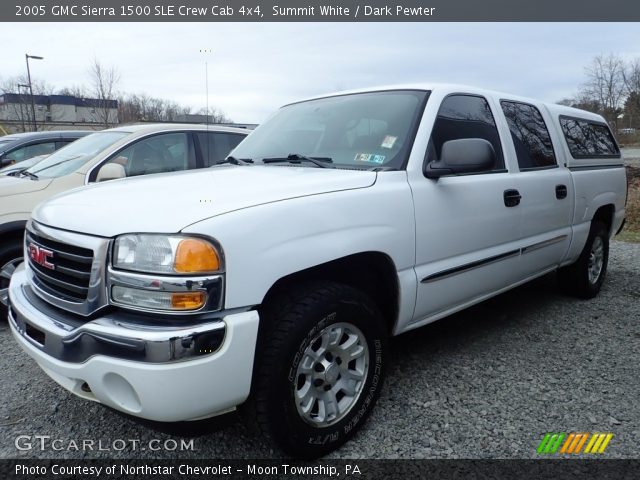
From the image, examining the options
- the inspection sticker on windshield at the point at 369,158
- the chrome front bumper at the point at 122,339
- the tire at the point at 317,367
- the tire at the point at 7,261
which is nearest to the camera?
the chrome front bumper at the point at 122,339

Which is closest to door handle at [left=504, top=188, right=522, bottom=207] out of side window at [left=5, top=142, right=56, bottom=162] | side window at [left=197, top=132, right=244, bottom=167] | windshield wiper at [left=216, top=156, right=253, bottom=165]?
windshield wiper at [left=216, top=156, right=253, bottom=165]

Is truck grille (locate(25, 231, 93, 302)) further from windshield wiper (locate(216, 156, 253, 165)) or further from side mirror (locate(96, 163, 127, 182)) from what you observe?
side mirror (locate(96, 163, 127, 182))

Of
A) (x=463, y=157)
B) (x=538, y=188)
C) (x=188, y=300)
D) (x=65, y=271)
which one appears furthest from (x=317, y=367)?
(x=538, y=188)

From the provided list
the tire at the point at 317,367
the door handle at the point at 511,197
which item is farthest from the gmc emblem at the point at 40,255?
the door handle at the point at 511,197

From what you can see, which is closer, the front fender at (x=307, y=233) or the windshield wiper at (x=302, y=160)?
the front fender at (x=307, y=233)

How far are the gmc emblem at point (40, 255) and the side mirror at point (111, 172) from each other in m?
1.82

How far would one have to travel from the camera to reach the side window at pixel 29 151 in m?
6.93

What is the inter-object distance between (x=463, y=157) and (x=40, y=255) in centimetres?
219

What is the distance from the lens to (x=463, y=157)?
2648 mm

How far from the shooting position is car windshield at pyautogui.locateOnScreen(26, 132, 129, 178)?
174 inches

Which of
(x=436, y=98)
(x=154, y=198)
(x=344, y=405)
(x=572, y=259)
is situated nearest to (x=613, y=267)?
(x=572, y=259)

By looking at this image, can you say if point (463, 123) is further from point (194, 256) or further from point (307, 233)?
point (194, 256)

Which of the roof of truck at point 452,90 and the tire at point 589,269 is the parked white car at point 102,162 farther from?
the tire at point 589,269

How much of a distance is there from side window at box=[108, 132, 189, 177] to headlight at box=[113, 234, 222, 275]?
9.75 ft
